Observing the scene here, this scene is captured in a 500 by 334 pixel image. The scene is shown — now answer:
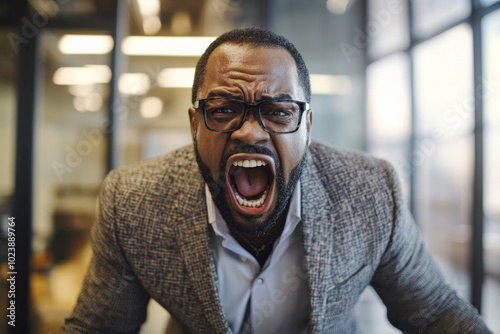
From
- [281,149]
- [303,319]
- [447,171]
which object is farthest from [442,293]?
[447,171]

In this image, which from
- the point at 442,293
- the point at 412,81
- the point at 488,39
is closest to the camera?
the point at 442,293

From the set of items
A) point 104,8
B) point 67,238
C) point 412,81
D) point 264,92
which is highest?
point 104,8

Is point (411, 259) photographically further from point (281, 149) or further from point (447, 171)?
point (447, 171)

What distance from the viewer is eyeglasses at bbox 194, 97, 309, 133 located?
1.02 m

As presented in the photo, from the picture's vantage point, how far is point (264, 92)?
101 centimetres

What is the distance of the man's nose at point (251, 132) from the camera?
0.99 metres

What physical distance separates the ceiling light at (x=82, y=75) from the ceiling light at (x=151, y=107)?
0.38 meters

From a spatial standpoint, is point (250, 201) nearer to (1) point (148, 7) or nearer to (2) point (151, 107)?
(2) point (151, 107)

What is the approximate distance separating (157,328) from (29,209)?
1462 millimetres

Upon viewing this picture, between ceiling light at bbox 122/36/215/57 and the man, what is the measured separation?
7.35 feet

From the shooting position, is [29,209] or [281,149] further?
[29,209]

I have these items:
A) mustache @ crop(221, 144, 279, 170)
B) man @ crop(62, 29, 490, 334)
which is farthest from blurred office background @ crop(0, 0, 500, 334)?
mustache @ crop(221, 144, 279, 170)

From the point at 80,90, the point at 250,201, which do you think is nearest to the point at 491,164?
the point at 250,201

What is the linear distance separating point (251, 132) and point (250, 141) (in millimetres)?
26
